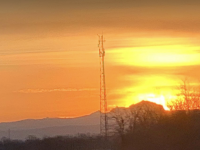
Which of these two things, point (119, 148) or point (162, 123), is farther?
point (119, 148)

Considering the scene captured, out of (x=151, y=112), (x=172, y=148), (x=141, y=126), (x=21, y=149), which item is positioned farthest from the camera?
(x=21, y=149)

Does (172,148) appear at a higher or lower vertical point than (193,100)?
lower

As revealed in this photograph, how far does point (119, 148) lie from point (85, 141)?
105 feet

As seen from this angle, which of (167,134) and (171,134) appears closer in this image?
(171,134)

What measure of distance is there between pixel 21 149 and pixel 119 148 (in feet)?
102

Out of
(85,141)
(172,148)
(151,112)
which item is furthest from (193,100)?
(85,141)

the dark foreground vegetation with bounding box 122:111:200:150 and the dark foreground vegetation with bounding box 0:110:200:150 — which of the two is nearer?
the dark foreground vegetation with bounding box 122:111:200:150

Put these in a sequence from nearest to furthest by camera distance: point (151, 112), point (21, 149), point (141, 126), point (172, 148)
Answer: point (172, 148)
point (141, 126)
point (151, 112)
point (21, 149)

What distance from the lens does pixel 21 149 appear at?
76.1 meters

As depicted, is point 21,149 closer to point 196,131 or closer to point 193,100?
point 193,100

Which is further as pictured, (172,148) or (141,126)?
(141,126)

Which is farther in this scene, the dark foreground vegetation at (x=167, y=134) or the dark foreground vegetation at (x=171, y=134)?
the dark foreground vegetation at (x=167, y=134)

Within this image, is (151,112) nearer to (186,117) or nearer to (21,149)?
(186,117)

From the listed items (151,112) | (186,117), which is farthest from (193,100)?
(186,117)
